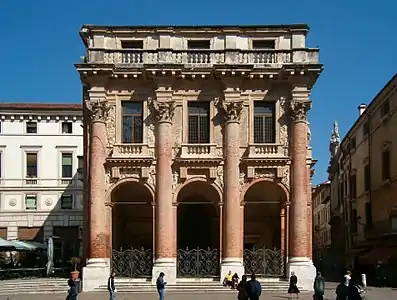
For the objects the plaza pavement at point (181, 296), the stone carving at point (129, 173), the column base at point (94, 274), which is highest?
the stone carving at point (129, 173)

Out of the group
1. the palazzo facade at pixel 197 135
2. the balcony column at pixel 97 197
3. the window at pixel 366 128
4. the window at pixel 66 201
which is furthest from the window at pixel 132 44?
the window at pixel 66 201

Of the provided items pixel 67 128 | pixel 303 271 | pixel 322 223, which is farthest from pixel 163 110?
pixel 322 223

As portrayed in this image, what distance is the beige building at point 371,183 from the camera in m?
45.6

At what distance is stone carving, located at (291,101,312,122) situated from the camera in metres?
39.0

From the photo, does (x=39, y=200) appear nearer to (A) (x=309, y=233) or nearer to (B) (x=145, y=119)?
(B) (x=145, y=119)

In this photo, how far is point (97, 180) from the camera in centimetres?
3884

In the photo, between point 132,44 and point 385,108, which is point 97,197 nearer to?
point 132,44

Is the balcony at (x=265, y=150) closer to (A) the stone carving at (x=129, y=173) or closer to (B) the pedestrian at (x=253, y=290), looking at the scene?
(A) the stone carving at (x=129, y=173)

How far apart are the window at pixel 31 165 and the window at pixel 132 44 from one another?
24114mm

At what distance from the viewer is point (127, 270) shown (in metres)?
39.4

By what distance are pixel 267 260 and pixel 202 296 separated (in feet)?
20.8

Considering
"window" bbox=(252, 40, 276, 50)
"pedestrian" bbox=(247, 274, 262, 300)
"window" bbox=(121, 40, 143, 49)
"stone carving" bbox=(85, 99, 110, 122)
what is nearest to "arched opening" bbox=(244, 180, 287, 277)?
"window" bbox=(252, 40, 276, 50)

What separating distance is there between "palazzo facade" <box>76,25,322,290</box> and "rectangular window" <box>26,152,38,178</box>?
23.0 metres

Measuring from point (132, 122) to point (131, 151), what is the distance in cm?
169
